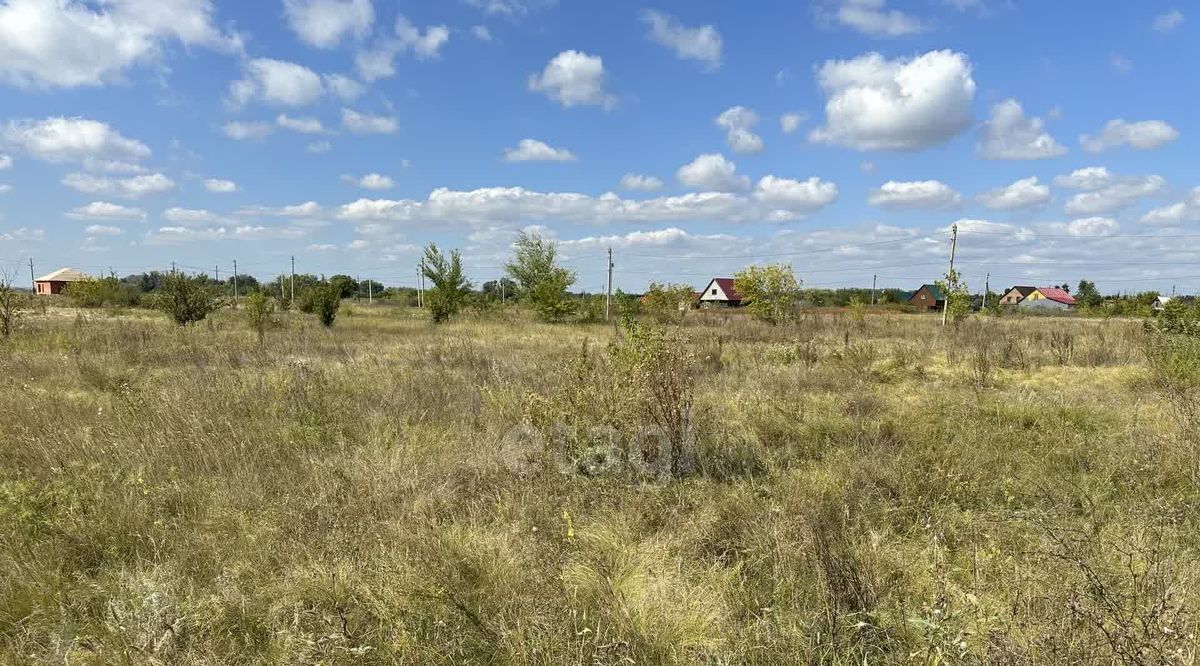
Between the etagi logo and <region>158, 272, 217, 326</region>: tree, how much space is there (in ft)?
63.0

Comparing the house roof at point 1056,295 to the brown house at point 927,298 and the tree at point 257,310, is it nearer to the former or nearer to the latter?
the brown house at point 927,298

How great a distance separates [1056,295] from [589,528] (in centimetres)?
10258

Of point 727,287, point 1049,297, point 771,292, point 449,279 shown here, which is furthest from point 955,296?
point 1049,297

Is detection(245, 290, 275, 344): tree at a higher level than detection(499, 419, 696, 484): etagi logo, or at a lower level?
higher

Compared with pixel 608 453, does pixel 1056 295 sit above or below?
above

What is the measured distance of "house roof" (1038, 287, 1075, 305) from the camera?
255ft

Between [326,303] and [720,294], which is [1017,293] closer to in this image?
[720,294]

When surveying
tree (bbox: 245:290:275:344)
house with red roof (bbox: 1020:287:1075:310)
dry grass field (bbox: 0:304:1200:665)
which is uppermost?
house with red roof (bbox: 1020:287:1075:310)

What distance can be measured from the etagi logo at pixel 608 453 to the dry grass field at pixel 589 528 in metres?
0.02

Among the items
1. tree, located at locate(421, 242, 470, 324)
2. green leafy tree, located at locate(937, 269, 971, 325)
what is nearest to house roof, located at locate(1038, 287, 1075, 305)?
green leafy tree, located at locate(937, 269, 971, 325)

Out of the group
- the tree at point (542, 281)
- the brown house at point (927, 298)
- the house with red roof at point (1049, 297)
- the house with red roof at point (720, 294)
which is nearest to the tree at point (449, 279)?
the tree at point (542, 281)

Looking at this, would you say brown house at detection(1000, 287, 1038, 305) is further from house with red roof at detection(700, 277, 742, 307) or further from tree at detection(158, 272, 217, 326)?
tree at detection(158, 272, 217, 326)

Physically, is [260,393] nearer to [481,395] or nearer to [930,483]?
[481,395]

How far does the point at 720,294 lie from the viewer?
74.1 metres
